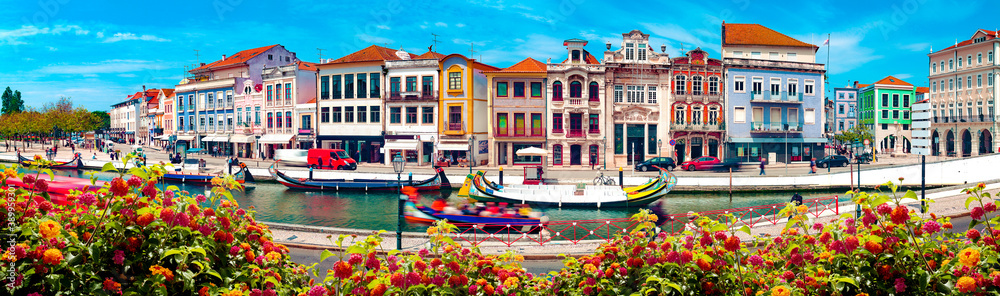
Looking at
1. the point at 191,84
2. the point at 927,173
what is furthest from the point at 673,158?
the point at 191,84

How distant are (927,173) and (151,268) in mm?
43233

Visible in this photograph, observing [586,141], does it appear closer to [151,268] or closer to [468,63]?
[468,63]

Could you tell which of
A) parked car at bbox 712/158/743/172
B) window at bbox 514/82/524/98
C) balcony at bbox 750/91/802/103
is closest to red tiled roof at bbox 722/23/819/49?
balcony at bbox 750/91/802/103

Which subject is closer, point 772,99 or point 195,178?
point 195,178

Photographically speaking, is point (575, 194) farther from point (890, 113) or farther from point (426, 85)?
point (890, 113)

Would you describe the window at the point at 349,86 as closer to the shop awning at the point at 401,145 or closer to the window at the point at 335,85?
the window at the point at 335,85

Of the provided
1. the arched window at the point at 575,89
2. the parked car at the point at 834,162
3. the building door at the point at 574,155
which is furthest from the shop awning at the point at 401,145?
the parked car at the point at 834,162

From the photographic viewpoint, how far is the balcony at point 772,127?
→ 158ft

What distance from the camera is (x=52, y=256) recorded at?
309 cm

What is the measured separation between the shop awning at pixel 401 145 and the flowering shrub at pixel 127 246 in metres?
43.9

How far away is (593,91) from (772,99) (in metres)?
16.1

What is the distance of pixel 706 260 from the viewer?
402cm

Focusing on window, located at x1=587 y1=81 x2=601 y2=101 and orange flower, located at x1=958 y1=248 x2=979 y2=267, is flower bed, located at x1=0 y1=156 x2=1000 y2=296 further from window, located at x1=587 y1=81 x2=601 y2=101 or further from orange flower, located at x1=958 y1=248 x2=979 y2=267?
window, located at x1=587 y1=81 x2=601 y2=101

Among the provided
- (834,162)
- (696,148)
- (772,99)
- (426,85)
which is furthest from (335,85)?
(834,162)
